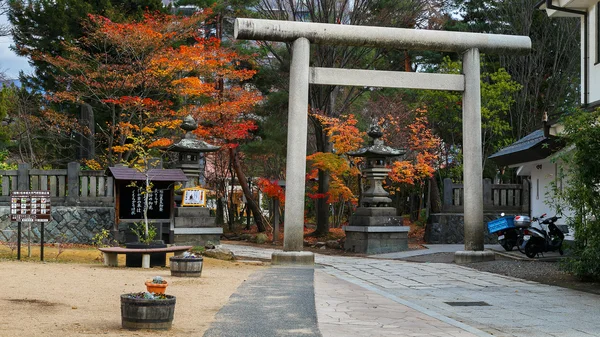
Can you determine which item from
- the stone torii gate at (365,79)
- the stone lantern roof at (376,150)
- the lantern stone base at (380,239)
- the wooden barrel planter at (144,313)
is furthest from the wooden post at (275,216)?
the wooden barrel planter at (144,313)

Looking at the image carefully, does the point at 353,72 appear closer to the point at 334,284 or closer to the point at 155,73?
the point at 334,284

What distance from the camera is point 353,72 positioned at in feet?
57.3

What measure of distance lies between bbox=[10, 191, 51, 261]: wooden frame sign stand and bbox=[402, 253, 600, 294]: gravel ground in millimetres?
9930

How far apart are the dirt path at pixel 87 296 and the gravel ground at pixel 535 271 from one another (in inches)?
224

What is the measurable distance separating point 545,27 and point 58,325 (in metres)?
28.3

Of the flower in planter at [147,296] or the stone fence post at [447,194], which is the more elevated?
the stone fence post at [447,194]

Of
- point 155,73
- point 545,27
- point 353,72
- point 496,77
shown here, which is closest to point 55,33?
point 155,73

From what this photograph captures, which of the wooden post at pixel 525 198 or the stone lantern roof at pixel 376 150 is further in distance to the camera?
the wooden post at pixel 525 198

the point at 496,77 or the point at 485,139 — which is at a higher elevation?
the point at 496,77

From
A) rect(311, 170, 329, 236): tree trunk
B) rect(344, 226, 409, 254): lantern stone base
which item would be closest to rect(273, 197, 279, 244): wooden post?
rect(311, 170, 329, 236): tree trunk

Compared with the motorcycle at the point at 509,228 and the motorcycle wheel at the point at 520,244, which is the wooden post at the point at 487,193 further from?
the motorcycle wheel at the point at 520,244

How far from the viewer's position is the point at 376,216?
23.5 m

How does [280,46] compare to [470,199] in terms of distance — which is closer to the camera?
[470,199]

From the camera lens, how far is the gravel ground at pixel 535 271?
42.4 ft
